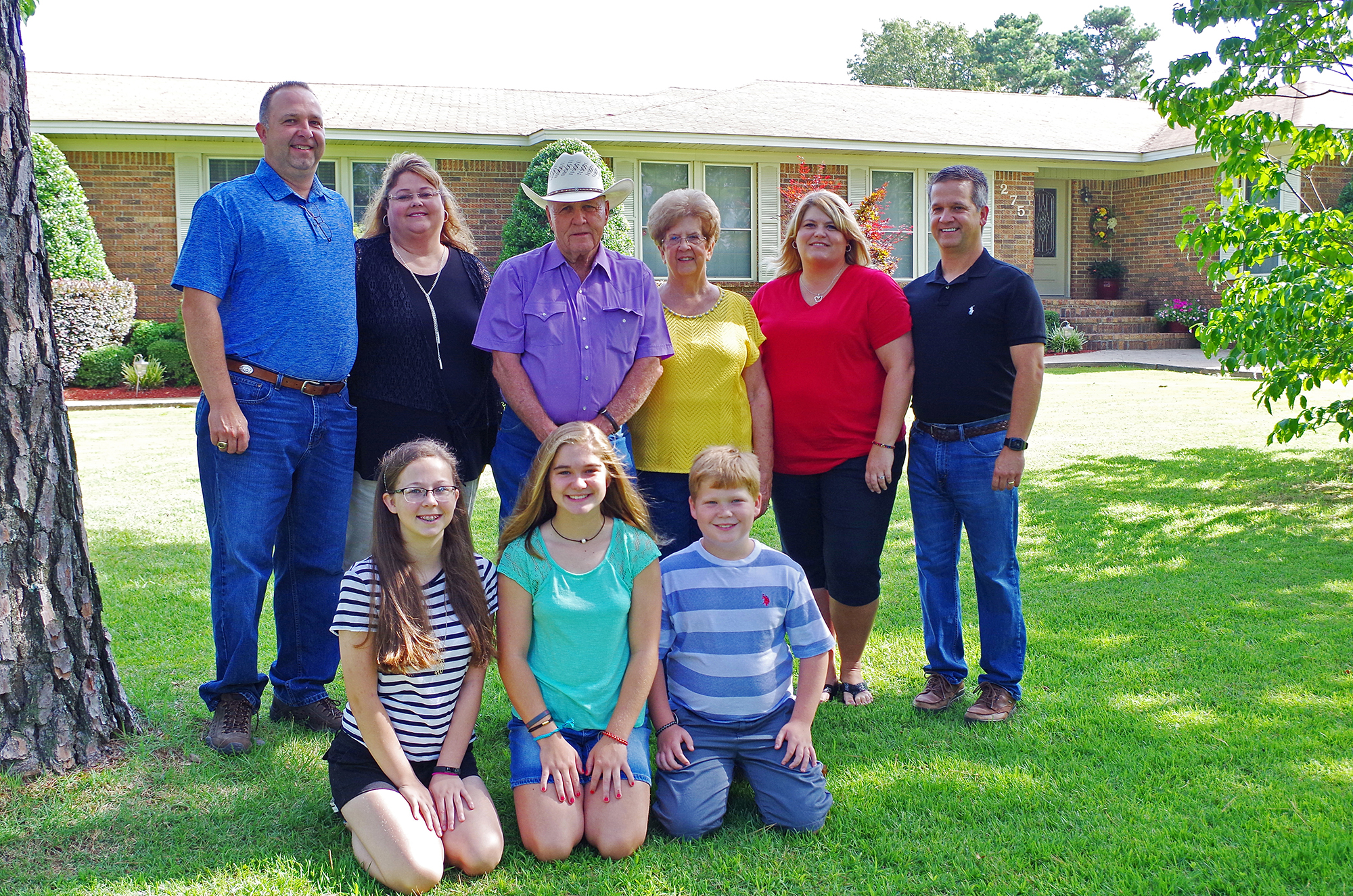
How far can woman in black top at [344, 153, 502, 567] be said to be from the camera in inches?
148

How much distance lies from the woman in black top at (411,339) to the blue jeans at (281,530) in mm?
103

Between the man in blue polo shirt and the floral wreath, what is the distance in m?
19.1

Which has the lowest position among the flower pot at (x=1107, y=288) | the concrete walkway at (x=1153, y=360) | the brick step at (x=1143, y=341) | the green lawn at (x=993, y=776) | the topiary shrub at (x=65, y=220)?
the green lawn at (x=993, y=776)

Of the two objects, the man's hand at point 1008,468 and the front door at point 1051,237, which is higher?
the front door at point 1051,237

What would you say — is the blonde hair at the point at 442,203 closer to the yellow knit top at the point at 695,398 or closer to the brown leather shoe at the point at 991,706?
the yellow knit top at the point at 695,398

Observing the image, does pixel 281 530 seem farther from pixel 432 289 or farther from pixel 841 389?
pixel 841 389

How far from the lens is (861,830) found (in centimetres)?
306

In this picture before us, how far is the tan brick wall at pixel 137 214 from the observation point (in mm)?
15297

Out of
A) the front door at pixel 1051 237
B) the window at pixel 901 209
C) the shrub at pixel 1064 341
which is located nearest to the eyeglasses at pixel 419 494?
the window at pixel 901 209

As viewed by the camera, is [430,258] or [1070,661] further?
[1070,661]

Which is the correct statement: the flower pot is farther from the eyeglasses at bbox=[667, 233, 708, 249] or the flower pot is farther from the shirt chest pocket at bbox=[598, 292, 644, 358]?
the shirt chest pocket at bbox=[598, 292, 644, 358]

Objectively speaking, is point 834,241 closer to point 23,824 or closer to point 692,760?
point 692,760

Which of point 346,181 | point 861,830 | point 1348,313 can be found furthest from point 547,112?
point 861,830

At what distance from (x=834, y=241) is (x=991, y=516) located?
1.15 meters
